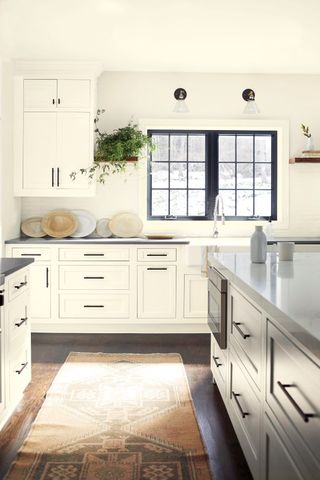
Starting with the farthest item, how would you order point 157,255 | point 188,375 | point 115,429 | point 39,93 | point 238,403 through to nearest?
point 39,93 < point 157,255 < point 188,375 < point 115,429 < point 238,403

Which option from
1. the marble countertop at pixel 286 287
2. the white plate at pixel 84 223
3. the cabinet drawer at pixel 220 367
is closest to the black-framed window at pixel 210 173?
the white plate at pixel 84 223

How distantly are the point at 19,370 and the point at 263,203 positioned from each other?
11.8 ft

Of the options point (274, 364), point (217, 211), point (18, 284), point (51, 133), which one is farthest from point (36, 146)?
point (274, 364)

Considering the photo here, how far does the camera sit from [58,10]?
4172mm

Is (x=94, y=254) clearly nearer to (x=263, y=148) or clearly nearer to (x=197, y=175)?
(x=197, y=175)

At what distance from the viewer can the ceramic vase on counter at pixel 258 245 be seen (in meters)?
3.22

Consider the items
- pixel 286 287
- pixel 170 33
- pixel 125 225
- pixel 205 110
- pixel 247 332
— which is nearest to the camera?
pixel 286 287

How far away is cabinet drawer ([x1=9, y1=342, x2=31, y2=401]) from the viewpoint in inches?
130

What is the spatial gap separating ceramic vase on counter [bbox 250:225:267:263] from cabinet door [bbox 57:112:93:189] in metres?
2.78

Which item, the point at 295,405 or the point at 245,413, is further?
→ the point at 245,413

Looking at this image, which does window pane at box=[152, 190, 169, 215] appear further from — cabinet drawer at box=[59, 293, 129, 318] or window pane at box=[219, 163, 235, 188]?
cabinet drawer at box=[59, 293, 129, 318]

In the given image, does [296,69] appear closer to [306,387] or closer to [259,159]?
[259,159]

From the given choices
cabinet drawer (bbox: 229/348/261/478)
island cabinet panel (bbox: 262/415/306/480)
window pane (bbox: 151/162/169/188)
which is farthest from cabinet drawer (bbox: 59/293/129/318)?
island cabinet panel (bbox: 262/415/306/480)

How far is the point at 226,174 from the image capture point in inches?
245
